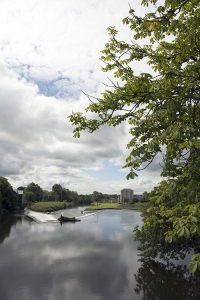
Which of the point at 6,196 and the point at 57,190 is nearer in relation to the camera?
the point at 6,196

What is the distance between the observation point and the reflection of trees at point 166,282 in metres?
18.8

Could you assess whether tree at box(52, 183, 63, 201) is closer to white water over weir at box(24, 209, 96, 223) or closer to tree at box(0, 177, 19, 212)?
tree at box(0, 177, 19, 212)

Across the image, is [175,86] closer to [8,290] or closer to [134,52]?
[134,52]

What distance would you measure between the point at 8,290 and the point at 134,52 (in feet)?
66.9

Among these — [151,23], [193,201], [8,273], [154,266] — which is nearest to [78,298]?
[8,273]

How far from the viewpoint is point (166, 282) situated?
2108 centimetres

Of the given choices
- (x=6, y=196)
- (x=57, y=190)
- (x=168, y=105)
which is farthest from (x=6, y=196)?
(x=168, y=105)

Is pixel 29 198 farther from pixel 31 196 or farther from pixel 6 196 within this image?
pixel 6 196

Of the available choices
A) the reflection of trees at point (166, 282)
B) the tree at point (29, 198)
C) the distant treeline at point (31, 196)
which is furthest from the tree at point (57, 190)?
the reflection of trees at point (166, 282)

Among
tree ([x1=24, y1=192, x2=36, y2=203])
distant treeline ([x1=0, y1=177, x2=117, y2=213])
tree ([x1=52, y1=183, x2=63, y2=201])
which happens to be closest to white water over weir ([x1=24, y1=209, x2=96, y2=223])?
distant treeline ([x1=0, y1=177, x2=117, y2=213])

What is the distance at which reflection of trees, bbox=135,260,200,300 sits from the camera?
61.6 feet

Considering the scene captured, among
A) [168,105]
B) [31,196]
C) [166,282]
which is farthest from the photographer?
[31,196]

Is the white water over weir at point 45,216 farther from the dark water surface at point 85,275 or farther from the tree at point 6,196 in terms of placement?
the dark water surface at point 85,275

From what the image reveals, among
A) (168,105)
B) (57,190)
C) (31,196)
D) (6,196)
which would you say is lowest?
(31,196)
